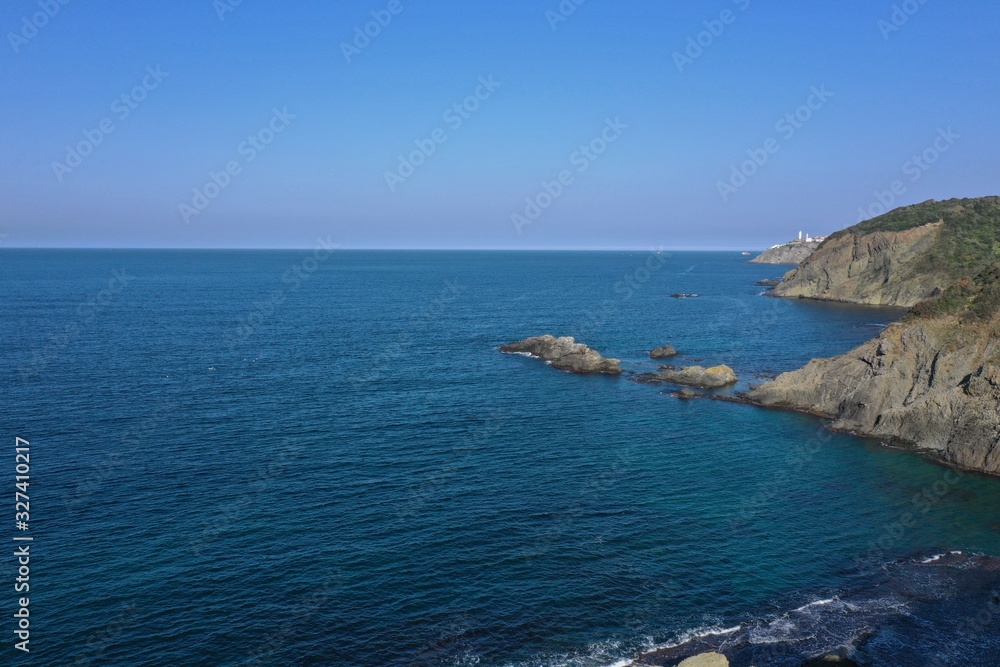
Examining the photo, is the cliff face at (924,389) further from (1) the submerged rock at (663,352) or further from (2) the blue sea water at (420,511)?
(1) the submerged rock at (663,352)

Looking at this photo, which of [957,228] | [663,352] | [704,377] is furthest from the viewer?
[957,228]

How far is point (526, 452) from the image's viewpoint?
61.7 m

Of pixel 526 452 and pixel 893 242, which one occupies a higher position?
pixel 893 242

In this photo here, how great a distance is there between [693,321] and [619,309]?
88.0ft

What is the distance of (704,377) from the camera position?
88.6 meters

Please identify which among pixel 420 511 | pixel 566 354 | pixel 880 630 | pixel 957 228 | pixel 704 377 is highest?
pixel 957 228

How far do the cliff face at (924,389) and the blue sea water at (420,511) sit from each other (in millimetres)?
3501

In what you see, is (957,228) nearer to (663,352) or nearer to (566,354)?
(663,352)

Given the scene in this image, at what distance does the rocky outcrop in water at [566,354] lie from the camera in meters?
96.6

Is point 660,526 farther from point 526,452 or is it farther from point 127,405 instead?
point 127,405

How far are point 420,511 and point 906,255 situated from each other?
167m

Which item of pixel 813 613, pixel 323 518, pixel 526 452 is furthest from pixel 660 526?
pixel 323 518

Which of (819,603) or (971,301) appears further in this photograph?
(971,301)

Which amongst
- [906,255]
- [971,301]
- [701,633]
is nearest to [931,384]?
[971,301]
